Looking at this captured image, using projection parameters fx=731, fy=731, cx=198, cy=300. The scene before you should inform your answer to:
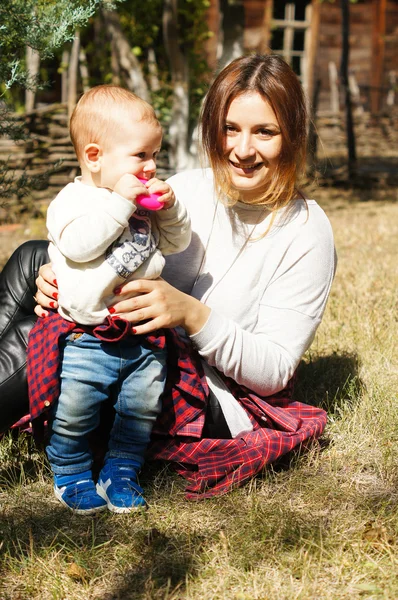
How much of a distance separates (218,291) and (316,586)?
1012 mm

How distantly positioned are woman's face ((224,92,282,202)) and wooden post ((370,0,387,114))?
13703mm

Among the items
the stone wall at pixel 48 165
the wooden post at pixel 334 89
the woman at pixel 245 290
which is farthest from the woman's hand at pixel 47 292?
the wooden post at pixel 334 89

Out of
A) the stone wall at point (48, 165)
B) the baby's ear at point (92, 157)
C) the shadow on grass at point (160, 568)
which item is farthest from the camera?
the stone wall at point (48, 165)

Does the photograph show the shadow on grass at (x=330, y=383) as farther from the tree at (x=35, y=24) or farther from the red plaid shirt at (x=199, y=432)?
the tree at (x=35, y=24)

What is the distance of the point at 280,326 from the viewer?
2.40 m

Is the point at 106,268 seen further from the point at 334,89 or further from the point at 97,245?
the point at 334,89

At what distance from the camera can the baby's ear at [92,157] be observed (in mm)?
2131

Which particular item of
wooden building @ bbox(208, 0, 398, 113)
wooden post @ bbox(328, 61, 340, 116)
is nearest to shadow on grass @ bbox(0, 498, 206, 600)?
wooden building @ bbox(208, 0, 398, 113)

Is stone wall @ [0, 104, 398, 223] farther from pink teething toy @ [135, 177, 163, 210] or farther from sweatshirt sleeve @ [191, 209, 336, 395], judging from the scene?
pink teething toy @ [135, 177, 163, 210]

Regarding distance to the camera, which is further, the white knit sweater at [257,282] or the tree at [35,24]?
the tree at [35,24]

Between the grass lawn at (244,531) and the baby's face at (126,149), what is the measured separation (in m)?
1.03

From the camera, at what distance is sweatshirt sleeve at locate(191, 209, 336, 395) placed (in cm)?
232

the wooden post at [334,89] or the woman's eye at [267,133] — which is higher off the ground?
the wooden post at [334,89]

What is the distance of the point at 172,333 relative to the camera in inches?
92.8
